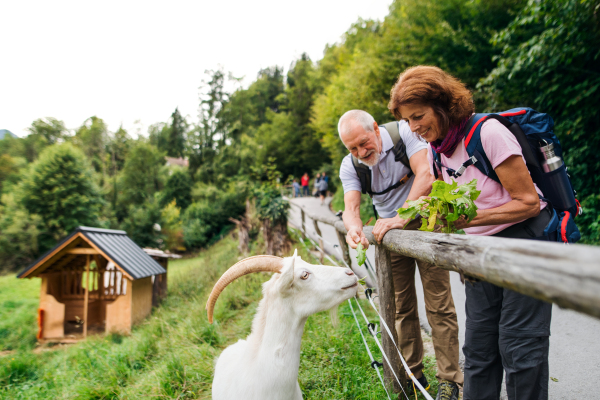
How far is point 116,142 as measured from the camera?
1506 inches

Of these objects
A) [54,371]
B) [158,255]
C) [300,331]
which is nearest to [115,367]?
[54,371]

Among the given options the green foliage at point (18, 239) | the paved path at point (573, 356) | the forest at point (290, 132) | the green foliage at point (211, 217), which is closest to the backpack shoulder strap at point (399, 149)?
the paved path at point (573, 356)

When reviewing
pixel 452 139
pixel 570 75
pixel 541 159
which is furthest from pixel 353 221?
pixel 570 75

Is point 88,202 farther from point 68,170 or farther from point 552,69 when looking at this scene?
point 552,69

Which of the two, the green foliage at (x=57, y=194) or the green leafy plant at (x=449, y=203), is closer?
the green leafy plant at (x=449, y=203)

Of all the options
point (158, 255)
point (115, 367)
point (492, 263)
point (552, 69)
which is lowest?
point (115, 367)

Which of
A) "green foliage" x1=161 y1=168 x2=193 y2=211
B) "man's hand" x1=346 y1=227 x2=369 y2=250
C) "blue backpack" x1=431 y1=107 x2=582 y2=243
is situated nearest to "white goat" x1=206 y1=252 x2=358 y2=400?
"man's hand" x1=346 y1=227 x2=369 y2=250

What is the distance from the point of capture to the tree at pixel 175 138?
4644 cm

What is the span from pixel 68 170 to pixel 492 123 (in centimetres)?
2648

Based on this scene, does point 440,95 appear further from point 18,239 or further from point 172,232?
point 18,239

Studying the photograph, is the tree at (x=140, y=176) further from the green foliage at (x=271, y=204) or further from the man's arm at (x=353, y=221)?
the man's arm at (x=353, y=221)

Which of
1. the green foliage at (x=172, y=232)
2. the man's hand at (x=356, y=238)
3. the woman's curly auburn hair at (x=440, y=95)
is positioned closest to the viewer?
the woman's curly auburn hair at (x=440, y=95)

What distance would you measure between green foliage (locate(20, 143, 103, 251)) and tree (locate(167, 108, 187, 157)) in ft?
77.4

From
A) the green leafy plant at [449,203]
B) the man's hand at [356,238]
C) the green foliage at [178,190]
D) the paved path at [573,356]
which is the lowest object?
the paved path at [573,356]
